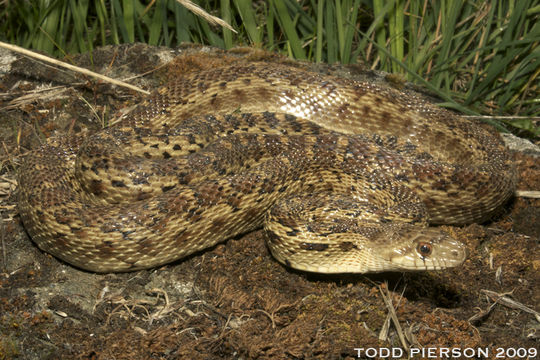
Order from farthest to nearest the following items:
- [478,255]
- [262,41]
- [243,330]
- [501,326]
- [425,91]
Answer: [262,41], [425,91], [478,255], [501,326], [243,330]

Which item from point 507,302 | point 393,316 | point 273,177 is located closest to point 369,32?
point 273,177

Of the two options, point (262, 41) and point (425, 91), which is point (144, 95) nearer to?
point (262, 41)

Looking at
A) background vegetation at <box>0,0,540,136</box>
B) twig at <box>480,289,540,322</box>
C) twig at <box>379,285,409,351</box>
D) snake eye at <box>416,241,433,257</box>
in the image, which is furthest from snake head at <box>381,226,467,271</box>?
background vegetation at <box>0,0,540,136</box>

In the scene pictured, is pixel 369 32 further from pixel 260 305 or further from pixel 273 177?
pixel 260 305

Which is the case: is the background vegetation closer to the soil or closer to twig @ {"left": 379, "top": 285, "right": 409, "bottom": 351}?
the soil

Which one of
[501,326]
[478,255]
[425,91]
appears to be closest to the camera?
[501,326]

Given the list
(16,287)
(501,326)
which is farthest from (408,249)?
(16,287)
